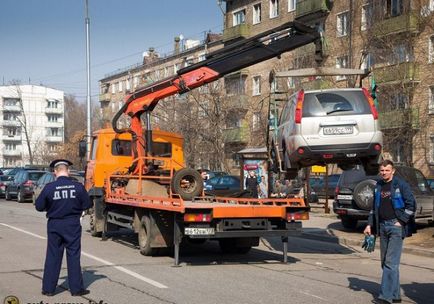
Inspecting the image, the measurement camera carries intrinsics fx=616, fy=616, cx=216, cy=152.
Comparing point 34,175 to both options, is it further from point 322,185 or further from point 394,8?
point 394,8

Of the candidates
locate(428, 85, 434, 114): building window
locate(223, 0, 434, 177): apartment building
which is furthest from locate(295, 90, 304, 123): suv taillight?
locate(428, 85, 434, 114): building window

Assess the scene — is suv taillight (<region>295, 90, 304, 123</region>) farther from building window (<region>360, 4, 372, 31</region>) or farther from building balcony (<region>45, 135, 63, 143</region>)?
building balcony (<region>45, 135, 63, 143</region>)

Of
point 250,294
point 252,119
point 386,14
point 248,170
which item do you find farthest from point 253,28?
point 250,294

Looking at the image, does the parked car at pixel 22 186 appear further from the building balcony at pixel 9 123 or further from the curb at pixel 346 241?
the building balcony at pixel 9 123

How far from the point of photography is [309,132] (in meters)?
11.1

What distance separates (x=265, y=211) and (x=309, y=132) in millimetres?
1636

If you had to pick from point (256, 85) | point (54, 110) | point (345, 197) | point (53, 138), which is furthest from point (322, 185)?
point (54, 110)

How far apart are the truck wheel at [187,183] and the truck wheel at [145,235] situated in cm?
79

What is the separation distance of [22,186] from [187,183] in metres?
23.2

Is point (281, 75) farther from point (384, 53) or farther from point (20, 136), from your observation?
point (20, 136)

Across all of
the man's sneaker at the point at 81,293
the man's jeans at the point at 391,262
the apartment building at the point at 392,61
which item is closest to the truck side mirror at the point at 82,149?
the man's sneaker at the point at 81,293

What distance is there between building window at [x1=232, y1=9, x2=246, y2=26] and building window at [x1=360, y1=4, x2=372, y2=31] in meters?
17.4

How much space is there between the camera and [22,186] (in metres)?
32.9

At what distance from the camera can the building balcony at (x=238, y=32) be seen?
50938 millimetres
